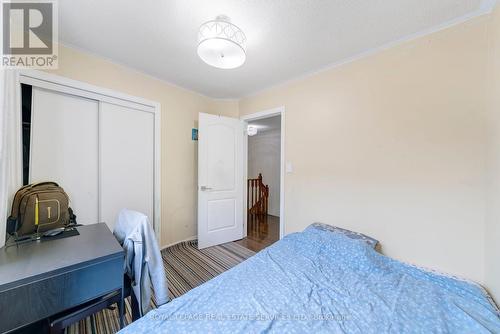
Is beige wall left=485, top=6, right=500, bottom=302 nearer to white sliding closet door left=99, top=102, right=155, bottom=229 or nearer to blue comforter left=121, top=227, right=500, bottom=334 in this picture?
blue comforter left=121, top=227, right=500, bottom=334

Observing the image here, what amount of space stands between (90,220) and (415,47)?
3.51m

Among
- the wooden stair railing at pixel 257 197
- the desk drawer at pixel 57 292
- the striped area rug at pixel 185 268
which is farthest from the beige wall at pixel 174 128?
the wooden stair railing at pixel 257 197

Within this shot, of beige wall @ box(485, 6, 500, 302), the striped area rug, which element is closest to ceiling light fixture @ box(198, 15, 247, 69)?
beige wall @ box(485, 6, 500, 302)

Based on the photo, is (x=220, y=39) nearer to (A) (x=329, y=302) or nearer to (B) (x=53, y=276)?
(B) (x=53, y=276)

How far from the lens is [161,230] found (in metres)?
2.58

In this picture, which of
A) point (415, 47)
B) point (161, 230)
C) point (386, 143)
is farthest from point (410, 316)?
point (161, 230)

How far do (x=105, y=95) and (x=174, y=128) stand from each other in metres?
0.84

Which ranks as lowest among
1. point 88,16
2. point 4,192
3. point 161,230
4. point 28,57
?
point 161,230

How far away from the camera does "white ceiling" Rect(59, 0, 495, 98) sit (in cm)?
133

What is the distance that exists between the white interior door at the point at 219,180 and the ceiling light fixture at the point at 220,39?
1446 millimetres

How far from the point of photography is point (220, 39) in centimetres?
125

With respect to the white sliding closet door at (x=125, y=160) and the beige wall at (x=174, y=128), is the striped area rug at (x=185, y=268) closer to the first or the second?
the beige wall at (x=174, y=128)

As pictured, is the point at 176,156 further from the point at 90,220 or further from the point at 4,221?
the point at 4,221

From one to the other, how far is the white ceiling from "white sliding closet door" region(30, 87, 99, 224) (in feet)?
1.93
